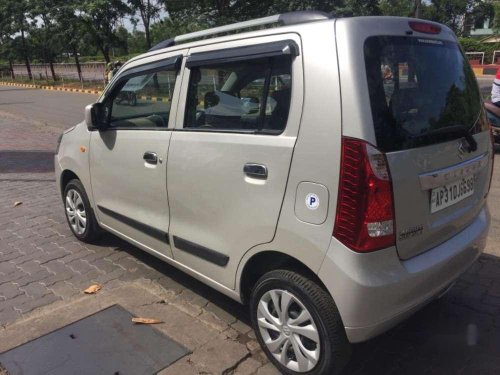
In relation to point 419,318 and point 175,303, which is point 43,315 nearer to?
point 175,303

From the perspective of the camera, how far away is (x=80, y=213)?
15.0ft

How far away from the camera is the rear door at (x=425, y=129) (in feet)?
7.25

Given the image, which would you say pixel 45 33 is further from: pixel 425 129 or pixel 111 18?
pixel 425 129

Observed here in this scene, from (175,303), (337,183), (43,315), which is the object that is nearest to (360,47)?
(337,183)

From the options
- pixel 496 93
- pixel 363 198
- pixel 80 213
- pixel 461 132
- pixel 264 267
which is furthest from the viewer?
pixel 496 93

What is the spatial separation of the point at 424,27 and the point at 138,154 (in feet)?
6.78

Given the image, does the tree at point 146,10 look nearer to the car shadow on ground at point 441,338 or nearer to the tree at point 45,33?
the tree at point 45,33

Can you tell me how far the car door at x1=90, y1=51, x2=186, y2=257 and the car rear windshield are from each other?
143 centimetres

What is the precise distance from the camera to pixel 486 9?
63344 millimetres

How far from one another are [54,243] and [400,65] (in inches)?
148

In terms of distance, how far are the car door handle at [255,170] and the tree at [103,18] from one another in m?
27.2

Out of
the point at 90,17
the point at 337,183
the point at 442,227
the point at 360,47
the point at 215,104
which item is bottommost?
the point at 442,227

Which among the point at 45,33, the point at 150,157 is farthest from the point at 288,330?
the point at 45,33

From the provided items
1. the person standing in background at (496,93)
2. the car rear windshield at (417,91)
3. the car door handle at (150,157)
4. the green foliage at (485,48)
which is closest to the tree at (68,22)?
the person standing in background at (496,93)
